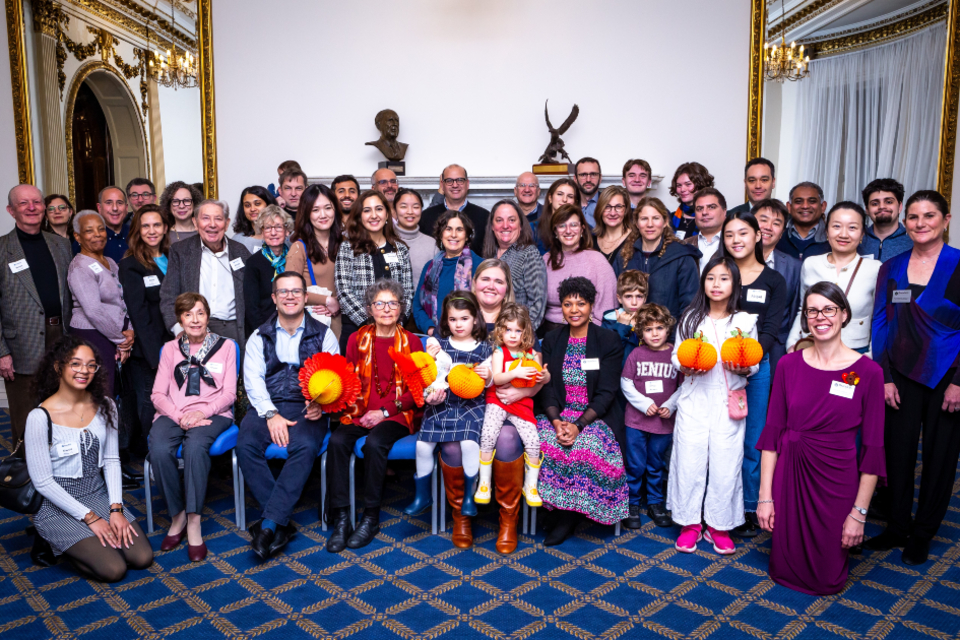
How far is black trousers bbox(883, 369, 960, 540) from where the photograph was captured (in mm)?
2893

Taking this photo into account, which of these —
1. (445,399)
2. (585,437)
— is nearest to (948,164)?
(585,437)

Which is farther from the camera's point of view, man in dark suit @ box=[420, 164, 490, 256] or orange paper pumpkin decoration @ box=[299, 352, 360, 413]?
man in dark suit @ box=[420, 164, 490, 256]

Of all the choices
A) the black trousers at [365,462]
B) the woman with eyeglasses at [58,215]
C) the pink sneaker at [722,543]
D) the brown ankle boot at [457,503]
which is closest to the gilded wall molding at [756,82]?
the pink sneaker at [722,543]

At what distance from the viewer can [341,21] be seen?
6.00 metres

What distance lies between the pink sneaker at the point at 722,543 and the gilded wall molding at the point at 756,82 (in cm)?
396

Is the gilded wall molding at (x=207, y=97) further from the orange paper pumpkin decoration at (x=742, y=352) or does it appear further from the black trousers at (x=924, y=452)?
the black trousers at (x=924, y=452)

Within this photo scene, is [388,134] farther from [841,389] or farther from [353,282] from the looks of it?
[841,389]

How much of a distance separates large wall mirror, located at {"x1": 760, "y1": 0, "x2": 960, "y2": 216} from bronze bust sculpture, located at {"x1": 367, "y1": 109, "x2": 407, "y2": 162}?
334 cm

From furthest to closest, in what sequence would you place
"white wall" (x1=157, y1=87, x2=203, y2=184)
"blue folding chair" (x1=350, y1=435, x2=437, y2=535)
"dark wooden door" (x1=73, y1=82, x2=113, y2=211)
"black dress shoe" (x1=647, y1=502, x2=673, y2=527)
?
"dark wooden door" (x1=73, y1=82, x2=113, y2=211)
"white wall" (x1=157, y1=87, x2=203, y2=184)
"black dress shoe" (x1=647, y1=502, x2=673, y2=527)
"blue folding chair" (x1=350, y1=435, x2=437, y2=535)

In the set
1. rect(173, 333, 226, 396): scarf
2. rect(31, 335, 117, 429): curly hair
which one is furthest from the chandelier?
rect(31, 335, 117, 429): curly hair

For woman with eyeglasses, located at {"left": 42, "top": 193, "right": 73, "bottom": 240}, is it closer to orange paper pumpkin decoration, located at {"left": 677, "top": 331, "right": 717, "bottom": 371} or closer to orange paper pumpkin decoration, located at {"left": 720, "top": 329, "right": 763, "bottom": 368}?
orange paper pumpkin decoration, located at {"left": 677, "top": 331, "right": 717, "bottom": 371}

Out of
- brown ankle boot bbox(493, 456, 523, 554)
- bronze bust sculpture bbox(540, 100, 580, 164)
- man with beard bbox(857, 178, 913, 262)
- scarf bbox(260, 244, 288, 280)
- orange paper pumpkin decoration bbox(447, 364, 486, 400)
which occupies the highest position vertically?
bronze bust sculpture bbox(540, 100, 580, 164)

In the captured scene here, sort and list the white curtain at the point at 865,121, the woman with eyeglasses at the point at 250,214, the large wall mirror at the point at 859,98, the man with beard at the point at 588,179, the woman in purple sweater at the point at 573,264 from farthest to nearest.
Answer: the white curtain at the point at 865,121
the large wall mirror at the point at 859,98
the man with beard at the point at 588,179
the woman with eyeglasses at the point at 250,214
the woman in purple sweater at the point at 573,264

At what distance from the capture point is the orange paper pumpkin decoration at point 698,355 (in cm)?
296
